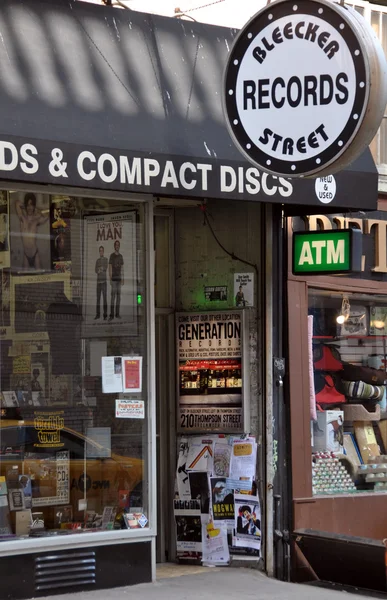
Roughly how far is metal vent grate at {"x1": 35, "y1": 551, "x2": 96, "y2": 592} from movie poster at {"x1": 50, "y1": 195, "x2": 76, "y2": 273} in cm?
226

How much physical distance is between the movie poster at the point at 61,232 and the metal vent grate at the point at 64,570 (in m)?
2.26

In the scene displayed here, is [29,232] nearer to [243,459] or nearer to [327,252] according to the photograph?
[327,252]

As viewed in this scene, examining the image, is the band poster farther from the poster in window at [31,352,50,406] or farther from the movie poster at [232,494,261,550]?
the movie poster at [232,494,261,550]

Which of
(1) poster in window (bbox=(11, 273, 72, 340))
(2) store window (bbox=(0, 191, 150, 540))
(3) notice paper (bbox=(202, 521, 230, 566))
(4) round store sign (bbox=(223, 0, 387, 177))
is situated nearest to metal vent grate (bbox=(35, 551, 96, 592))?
(2) store window (bbox=(0, 191, 150, 540))

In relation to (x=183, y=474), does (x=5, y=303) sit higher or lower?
higher

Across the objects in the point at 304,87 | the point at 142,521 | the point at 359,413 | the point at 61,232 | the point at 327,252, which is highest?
the point at 304,87

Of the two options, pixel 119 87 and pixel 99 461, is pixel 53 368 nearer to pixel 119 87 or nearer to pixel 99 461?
pixel 99 461

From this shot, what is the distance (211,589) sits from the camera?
8578 millimetres

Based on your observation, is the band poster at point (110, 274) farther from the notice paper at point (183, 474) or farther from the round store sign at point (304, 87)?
the notice paper at point (183, 474)

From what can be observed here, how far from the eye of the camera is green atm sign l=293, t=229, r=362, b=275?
9.05 meters

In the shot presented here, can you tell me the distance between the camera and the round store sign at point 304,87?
24.4 ft

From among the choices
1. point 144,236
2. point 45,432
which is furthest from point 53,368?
point 144,236

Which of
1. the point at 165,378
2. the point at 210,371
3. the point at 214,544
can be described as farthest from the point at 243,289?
the point at 214,544

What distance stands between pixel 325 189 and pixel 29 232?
104 inches
